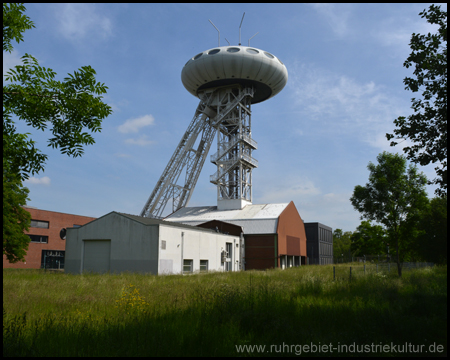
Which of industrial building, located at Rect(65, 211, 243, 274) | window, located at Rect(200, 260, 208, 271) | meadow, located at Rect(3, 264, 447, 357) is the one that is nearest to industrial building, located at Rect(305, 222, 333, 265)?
window, located at Rect(200, 260, 208, 271)

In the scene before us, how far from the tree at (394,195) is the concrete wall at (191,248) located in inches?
528

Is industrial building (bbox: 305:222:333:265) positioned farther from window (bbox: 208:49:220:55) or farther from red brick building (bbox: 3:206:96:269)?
red brick building (bbox: 3:206:96:269)

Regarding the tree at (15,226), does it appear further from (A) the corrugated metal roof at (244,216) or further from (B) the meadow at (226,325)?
(B) the meadow at (226,325)

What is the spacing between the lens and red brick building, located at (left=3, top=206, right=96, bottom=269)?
51594 millimetres

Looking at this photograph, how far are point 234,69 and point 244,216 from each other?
18656 millimetres

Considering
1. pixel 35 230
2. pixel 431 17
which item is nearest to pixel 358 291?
A: pixel 431 17

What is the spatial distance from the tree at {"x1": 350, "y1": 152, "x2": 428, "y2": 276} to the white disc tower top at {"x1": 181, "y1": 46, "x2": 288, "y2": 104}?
26.8 m

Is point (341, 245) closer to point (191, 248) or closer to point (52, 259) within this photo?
point (52, 259)

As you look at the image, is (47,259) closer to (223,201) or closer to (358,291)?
(223,201)

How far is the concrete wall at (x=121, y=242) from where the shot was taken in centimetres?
2609

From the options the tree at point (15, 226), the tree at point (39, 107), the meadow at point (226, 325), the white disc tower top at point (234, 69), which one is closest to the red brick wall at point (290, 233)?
the white disc tower top at point (234, 69)

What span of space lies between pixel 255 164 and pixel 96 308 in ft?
136

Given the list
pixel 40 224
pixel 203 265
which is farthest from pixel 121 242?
pixel 40 224

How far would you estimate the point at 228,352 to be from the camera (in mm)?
6328
